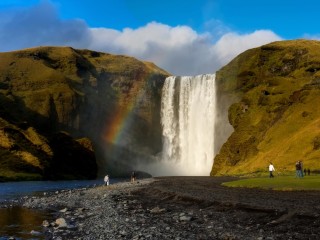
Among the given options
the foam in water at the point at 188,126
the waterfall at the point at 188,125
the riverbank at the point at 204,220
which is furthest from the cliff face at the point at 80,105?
the riverbank at the point at 204,220

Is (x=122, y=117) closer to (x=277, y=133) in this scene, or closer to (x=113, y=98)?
(x=113, y=98)

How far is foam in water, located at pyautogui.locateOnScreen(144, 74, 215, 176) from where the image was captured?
128250mm

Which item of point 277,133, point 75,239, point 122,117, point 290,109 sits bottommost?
point 75,239

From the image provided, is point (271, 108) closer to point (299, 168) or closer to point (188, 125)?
point (188, 125)

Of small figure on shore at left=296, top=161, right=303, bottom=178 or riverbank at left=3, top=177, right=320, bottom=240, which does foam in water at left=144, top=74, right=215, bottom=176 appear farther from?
riverbank at left=3, top=177, right=320, bottom=240

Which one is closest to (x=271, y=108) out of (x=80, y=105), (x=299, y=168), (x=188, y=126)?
(x=188, y=126)

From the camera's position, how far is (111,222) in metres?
26.7

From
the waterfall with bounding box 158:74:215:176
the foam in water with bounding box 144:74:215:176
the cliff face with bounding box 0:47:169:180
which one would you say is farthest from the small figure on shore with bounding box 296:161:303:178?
the cliff face with bounding box 0:47:169:180

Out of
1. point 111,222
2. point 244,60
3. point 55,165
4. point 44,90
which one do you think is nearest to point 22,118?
point 44,90

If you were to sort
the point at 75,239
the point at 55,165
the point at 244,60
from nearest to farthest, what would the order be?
the point at 75,239 → the point at 244,60 → the point at 55,165

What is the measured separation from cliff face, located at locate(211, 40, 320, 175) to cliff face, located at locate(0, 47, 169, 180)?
55.8 metres

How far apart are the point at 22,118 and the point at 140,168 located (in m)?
48.9

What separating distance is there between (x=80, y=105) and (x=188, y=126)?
5759cm

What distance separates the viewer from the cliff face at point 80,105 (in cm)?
15438
